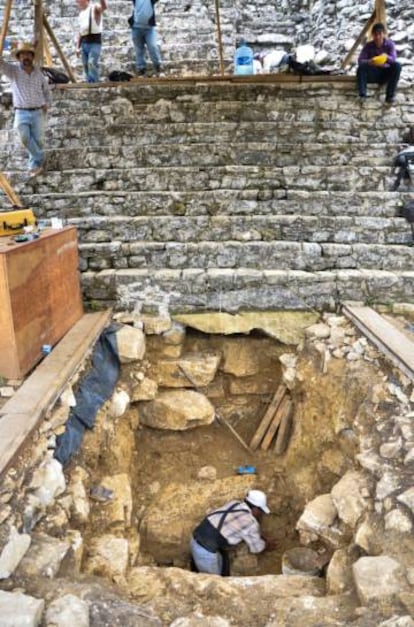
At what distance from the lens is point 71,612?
194 centimetres

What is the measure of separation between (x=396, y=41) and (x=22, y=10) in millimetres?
8156

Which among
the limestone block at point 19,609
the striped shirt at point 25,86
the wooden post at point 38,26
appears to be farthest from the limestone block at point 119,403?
the wooden post at point 38,26

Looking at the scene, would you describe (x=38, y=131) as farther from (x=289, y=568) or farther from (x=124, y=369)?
(x=289, y=568)

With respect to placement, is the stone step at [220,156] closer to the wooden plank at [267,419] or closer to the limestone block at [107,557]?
the wooden plank at [267,419]

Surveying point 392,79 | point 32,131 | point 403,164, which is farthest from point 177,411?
point 392,79

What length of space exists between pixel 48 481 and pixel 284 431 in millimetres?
2865

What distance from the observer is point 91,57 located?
24.2 feet

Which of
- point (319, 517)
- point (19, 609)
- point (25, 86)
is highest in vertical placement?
point (25, 86)

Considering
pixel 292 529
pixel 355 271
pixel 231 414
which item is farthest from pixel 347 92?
pixel 292 529

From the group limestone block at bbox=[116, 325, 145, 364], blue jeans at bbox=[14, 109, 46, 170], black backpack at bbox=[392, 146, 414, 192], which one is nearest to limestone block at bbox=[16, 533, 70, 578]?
limestone block at bbox=[116, 325, 145, 364]

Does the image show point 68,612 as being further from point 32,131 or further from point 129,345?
point 32,131

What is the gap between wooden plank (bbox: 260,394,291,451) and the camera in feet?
16.2

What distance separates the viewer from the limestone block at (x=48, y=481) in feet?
8.46

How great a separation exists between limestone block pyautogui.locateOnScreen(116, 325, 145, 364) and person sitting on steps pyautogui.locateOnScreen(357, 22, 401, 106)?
4873 millimetres
